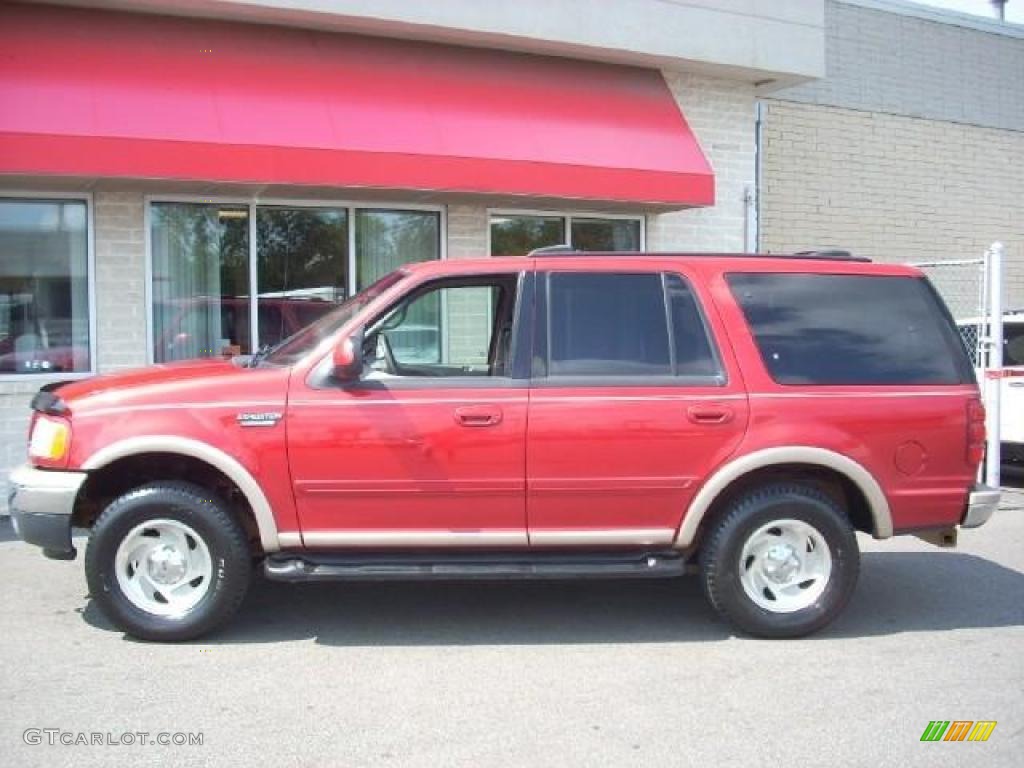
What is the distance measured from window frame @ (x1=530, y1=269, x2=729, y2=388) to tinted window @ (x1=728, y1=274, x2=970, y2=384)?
0.81 ft

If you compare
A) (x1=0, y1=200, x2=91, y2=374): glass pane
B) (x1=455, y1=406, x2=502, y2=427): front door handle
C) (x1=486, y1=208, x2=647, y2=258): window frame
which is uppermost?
(x1=486, y1=208, x2=647, y2=258): window frame

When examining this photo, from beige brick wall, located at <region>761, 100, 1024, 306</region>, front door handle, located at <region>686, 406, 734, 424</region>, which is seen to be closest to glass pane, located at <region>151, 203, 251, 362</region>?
front door handle, located at <region>686, 406, 734, 424</region>

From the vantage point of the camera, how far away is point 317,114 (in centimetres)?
873

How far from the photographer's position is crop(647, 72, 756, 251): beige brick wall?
1134 cm

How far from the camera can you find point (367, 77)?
9352 millimetres

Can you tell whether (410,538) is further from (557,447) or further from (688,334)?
(688,334)

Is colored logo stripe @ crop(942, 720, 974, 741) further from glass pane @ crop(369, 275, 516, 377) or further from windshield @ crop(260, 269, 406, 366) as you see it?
windshield @ crop(260, 269, 406, 366)

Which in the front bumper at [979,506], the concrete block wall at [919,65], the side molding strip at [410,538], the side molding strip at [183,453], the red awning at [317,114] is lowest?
the side molding strip at [410,538]

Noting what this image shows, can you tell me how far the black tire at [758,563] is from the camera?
542cm

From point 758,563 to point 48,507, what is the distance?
3.68 metres

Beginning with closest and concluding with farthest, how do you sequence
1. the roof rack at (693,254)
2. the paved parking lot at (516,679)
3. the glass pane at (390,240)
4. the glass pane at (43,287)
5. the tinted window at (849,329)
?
the paved parking lot at (516,679)
the tinted window at (849,329)
the roof rack at (693,254)
the glass pane at (43,287)
the glass pane at (390,240)

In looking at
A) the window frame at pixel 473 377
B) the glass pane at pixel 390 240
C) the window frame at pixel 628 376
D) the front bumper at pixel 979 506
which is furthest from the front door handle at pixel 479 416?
the glass pane at pixel 390 240

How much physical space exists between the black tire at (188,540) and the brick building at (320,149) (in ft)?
12.0

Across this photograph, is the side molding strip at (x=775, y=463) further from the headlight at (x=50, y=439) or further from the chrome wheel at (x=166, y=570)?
the headlight at (x=50, y=439)
